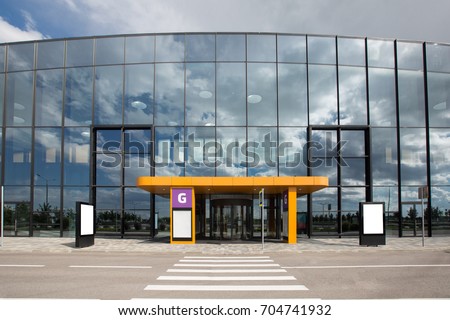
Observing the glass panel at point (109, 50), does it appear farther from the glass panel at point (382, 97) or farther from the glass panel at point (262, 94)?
the glass panel at point (382, 97)

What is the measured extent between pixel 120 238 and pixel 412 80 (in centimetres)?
2295

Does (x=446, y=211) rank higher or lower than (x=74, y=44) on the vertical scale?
lower

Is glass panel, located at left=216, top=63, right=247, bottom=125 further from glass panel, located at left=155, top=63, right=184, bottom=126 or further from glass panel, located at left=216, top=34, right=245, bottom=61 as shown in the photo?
glass panel, located at left=155, top=63, right=184, bottom=126

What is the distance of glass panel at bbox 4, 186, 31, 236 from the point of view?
26.2 metres

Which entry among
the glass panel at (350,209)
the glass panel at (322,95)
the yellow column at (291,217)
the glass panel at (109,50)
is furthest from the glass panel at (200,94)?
the glass panel at (350,209)

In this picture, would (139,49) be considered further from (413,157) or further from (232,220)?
(413,157)

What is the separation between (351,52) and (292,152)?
840 centimetres

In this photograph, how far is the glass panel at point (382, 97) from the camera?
26.6 metres

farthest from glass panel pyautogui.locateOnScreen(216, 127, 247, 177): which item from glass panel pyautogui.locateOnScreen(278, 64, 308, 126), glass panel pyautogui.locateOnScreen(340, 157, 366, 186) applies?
glass panel pyautogui.locateOnScreen(340, 157, 366, 186)

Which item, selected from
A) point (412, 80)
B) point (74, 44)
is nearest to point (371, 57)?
point (412, 80)

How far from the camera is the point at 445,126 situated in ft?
89.4

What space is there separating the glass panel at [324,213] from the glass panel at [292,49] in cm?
932

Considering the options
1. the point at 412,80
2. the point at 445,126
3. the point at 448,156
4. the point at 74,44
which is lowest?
the point at 448,156

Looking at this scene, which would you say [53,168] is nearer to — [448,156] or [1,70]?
[1,70]
